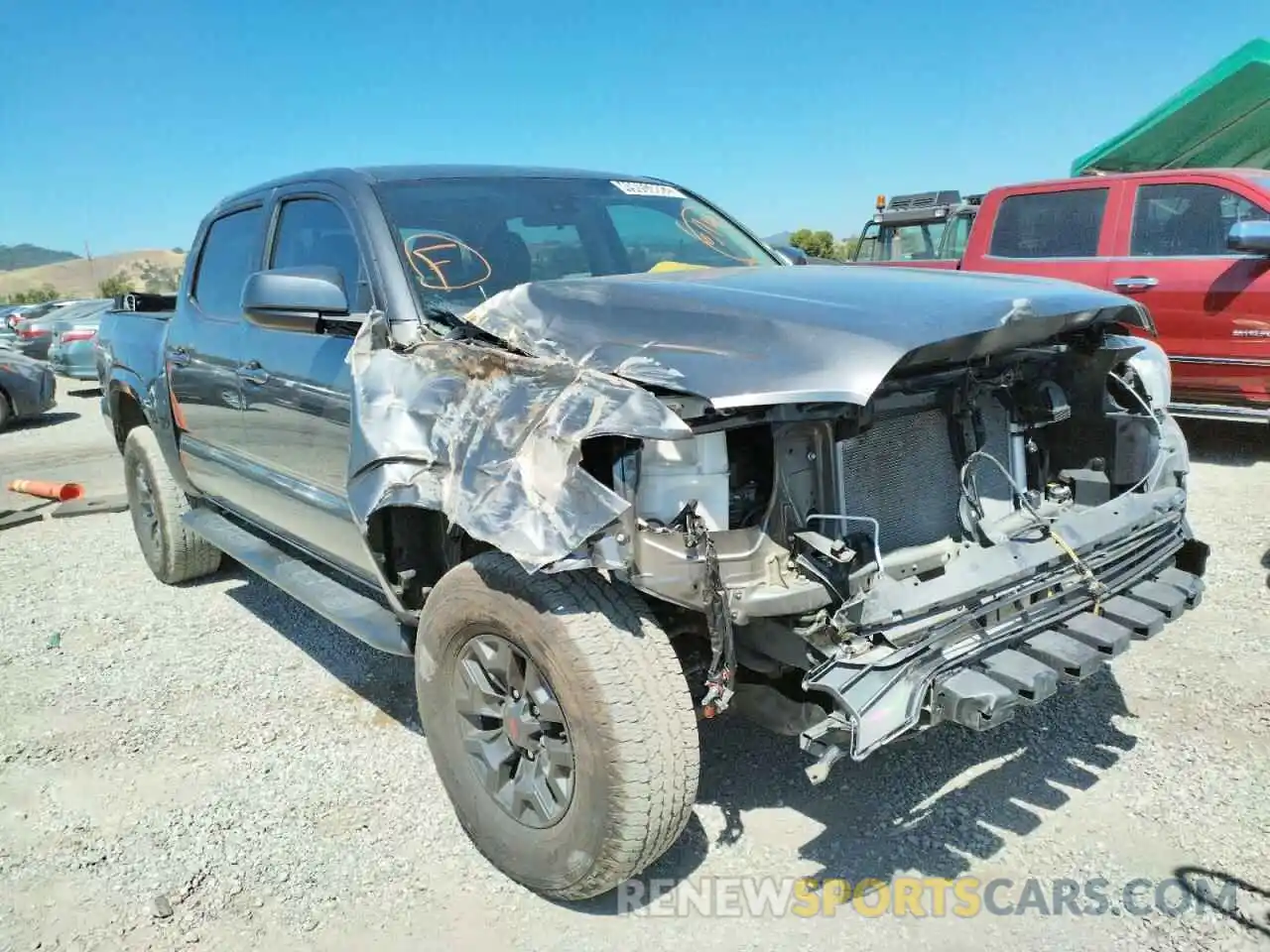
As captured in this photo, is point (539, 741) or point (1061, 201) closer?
point (539, 741)

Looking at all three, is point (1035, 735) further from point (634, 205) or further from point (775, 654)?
point (634, 205)

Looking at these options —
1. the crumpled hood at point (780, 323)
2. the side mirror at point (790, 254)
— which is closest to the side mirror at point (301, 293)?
the crumpled hood at point (780, 323)

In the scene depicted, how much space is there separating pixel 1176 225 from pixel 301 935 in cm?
729

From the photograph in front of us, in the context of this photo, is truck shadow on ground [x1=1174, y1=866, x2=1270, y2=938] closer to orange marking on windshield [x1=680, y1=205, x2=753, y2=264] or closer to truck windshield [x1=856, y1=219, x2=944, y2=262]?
orange marking on windshield [x1=680, y1=205, x2=753, y2=264]

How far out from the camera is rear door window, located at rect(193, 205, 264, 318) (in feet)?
13.5

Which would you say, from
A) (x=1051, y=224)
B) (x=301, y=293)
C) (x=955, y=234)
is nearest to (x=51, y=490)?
(x=301, y=293)

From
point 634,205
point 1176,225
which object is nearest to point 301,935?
point 634,205

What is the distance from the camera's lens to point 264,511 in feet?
13.0

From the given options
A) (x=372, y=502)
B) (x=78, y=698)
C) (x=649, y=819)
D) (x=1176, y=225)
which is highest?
(x=1176, y=225)

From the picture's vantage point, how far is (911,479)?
2762 millimetres

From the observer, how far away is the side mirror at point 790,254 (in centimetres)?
421

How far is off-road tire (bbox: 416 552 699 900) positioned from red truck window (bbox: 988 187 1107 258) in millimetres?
6567

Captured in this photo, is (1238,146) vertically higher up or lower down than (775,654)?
higher up

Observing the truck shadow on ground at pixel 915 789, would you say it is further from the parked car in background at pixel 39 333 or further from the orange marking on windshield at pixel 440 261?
the parked car in background at pixel 39 333
